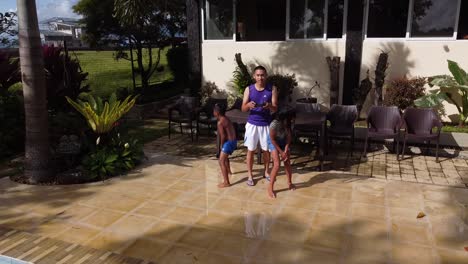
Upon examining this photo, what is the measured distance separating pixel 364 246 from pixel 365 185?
6.53 ft

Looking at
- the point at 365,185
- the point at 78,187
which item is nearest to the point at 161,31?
the point at 78,187

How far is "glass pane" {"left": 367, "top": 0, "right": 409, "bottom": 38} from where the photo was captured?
10.2 meters

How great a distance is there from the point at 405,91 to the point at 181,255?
25.8ft

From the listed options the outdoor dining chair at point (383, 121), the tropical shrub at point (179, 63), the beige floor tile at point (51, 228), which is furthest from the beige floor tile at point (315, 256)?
the tropical shrub at point (179, 63)

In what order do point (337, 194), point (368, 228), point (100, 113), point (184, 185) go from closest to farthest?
1. point (368, 228)
2. point (337, 194)
3. point (184, 185)
4. point (100, 113)

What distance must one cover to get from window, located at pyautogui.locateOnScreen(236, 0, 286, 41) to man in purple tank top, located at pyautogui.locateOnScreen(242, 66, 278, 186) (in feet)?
23.9

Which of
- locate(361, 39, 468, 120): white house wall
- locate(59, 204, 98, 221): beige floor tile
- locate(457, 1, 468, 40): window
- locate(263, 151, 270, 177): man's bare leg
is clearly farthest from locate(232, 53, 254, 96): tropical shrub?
locate(59, 204, 98, 221): beige floor tile

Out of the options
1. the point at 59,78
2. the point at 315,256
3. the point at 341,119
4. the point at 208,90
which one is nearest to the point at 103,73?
the point at 208,90

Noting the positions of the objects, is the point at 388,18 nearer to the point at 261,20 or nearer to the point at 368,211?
the point at 261,20

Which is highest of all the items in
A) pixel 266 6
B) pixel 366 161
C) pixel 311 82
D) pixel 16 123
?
→ pixel 266 6

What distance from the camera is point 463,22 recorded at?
9.98m

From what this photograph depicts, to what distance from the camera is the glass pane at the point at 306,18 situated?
35.8ft

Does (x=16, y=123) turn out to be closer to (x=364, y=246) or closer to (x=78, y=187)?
(x=78, y=187)

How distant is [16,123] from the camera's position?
818 centimetres
